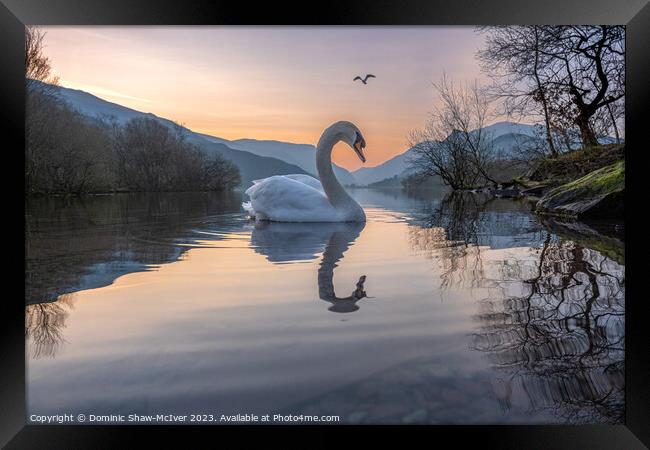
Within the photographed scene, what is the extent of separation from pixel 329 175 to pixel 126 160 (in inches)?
566

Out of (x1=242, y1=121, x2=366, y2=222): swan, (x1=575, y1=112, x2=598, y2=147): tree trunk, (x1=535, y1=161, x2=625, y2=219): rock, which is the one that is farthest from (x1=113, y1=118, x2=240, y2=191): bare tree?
(x1=535, y1=161, x2=625, y2=219): rock

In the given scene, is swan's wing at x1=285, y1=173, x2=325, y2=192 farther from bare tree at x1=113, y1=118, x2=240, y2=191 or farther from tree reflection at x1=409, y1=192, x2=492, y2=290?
bare tree at x1=113, y1=118, x2=240, y2=191

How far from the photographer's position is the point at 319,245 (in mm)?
4734

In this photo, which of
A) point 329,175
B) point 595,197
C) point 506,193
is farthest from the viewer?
point 506,193

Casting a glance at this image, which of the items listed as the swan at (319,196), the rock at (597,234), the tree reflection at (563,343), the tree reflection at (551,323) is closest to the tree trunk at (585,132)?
the rock at (597,234)

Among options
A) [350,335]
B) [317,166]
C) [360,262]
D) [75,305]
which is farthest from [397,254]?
[317,166]

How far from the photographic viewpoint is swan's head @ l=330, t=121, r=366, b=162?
780 centimetres

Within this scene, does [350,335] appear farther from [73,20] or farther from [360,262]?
[360,262]

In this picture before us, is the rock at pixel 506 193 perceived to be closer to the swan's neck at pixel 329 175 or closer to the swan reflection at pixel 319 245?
the swan's neck at pixel 329 175

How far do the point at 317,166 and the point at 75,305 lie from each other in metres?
5.79

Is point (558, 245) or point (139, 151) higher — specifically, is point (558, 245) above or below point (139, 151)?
below

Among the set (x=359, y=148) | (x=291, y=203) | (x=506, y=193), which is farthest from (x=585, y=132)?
(x=506, y=193)

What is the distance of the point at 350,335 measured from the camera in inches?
74.5

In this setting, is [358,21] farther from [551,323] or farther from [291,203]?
[291,203]
